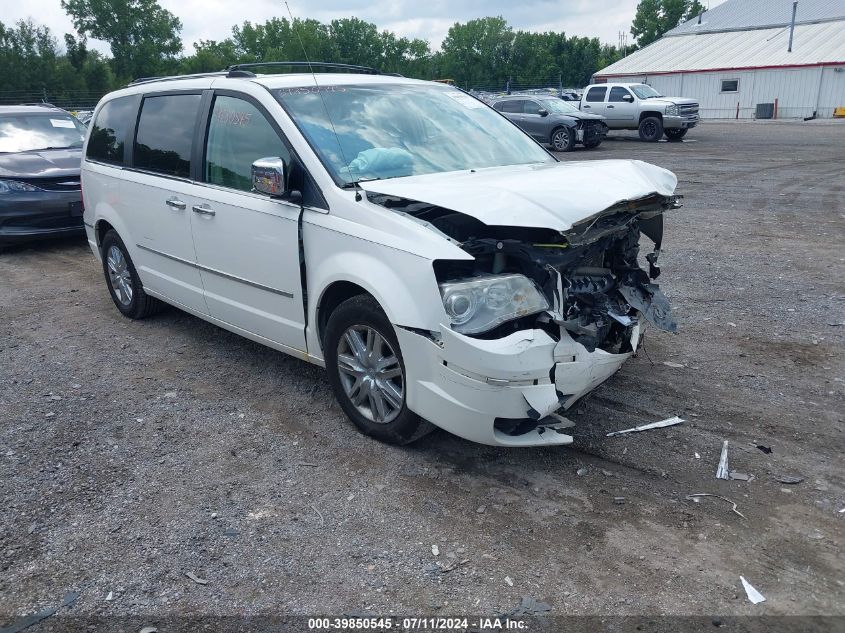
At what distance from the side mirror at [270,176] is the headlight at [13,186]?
6340 millimetres

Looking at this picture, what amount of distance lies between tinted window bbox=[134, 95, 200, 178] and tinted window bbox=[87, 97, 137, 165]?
0.91 feet

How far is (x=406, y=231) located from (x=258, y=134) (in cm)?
148

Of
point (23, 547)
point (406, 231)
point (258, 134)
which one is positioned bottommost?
point (23, 547)

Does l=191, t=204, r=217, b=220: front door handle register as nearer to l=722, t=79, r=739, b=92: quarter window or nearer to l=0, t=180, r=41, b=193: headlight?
l=0, t=180, r=41, b=193: headlight

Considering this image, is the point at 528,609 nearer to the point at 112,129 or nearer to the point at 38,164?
the point at 112,129

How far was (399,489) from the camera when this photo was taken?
3.61 m

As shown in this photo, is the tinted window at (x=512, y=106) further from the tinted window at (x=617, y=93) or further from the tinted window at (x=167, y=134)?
the tinted window at (x=167, y=134)

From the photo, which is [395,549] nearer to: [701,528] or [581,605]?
[581,605]

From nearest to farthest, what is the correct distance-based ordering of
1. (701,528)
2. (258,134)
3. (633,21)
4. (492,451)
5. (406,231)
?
(701,528)
(406,231)
(492,451)
(258,134)
(633,21)

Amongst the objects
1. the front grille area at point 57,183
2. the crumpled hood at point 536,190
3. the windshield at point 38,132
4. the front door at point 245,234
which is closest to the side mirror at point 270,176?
the front door at point 245,234

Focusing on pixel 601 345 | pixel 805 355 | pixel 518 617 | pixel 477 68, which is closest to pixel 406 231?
pixel 601 345

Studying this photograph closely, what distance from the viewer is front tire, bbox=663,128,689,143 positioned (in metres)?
23.9

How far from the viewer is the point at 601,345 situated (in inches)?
156

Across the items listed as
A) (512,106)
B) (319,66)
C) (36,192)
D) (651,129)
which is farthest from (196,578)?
(651,129)
